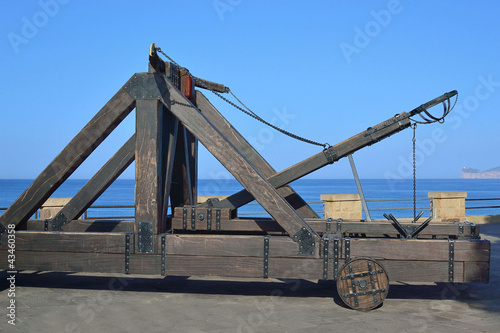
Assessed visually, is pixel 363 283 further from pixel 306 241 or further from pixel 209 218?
pixel 209 218

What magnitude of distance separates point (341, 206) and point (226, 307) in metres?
9.10

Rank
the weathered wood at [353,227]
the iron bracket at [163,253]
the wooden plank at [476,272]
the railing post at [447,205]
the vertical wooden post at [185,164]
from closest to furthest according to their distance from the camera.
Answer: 1. the wooden plank at [476,272]
2. the iron bracket at [163,253]
3. the weathered wood at [353,227]
4. the vertical wooden post at [185,164]
5. the railing post at [447,205]

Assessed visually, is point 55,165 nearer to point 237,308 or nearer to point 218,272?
point 218,272

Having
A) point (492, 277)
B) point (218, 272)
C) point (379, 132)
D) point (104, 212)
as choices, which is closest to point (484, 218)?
point (492, 277)

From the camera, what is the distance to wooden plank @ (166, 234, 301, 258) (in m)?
5.98

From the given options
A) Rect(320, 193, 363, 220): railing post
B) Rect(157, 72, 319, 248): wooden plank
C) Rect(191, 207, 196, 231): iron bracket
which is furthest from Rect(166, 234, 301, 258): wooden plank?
Rect(320, 193, 363, 220): railing post

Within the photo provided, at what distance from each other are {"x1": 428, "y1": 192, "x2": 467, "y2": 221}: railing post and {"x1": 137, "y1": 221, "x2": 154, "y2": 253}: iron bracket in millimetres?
11532

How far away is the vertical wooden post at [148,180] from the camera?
242 inches

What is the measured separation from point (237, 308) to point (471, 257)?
8.43ft

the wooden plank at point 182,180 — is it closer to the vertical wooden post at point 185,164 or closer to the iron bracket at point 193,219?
the vertical wooden post at point 185,164

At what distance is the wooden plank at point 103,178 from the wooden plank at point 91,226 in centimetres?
36

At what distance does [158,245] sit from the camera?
6.14 meters

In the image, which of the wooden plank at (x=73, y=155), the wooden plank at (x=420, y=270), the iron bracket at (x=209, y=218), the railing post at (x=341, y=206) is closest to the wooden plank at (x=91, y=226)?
the wooden plank at (x=73, y=155)

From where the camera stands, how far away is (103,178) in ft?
23.1
